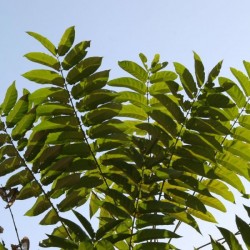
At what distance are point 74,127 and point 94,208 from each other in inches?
37.9

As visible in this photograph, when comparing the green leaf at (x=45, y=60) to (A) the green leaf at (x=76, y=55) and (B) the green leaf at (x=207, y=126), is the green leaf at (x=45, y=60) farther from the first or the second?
(B) the green leaf at (x=207, y=126)

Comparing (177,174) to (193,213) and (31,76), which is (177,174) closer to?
(193,213)

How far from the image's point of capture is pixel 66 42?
404 centimetres

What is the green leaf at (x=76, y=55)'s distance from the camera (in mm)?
3975

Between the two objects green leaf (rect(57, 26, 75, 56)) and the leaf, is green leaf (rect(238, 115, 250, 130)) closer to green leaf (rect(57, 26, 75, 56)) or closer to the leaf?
green leaf (rect(57, 26, 75, 56))

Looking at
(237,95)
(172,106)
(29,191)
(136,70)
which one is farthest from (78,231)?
(237,95)

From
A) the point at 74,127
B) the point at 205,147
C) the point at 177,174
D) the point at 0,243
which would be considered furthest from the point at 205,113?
the point at 0,243

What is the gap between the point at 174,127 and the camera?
3.83 meters

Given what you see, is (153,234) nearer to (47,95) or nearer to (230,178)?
(230,178)

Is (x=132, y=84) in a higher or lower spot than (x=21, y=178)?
higher

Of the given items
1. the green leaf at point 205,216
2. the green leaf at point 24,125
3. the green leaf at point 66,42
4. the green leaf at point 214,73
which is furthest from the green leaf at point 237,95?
the green leaf at point 24,125

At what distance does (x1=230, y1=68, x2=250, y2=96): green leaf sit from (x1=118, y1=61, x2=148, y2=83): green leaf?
28.8 inches

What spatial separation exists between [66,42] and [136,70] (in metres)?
0.61

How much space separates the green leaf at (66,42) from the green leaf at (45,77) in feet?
0.65
